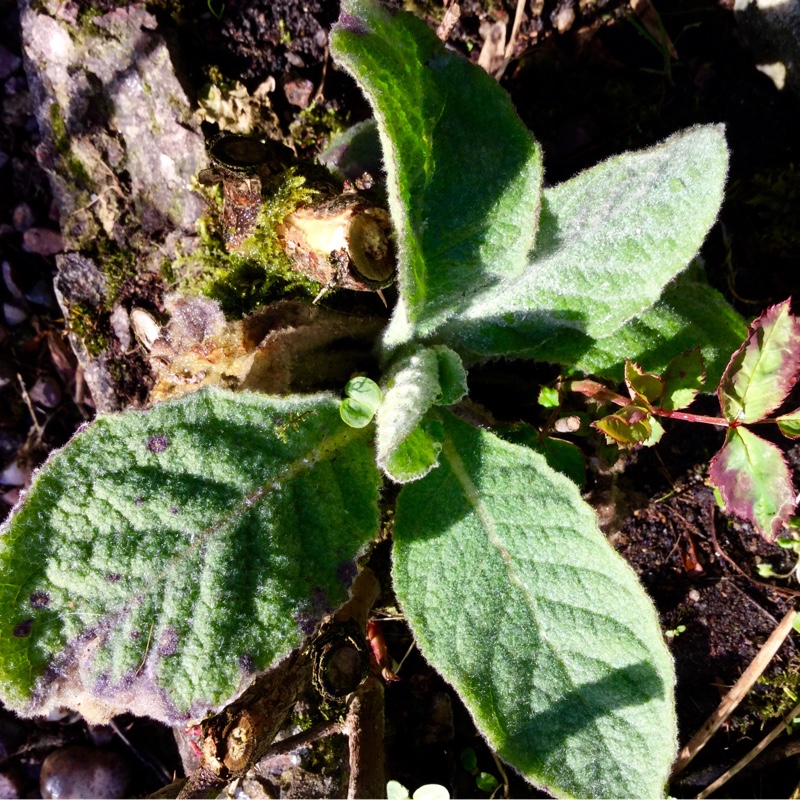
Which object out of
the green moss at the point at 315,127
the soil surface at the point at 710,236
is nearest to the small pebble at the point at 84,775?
the soil surface at the point at 710,236

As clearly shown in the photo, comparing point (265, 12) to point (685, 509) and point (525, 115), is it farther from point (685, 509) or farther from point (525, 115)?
point (685, 509)

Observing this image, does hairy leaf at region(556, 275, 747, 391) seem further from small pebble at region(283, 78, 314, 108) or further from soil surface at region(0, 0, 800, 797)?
small pebble at region(283, 78, 314, 108)

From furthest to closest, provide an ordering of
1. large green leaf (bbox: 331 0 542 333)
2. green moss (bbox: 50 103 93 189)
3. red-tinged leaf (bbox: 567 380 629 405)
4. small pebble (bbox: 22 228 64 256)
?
small pebble (bbox: 22 228 64 256), green moss (bbox: 50 103 93 189), red-tinged leaf (bbox: 567 380 629 405), large green leaf (bbox: 331 0 542 333)

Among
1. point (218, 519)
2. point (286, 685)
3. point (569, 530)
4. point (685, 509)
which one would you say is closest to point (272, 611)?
point (218, 519)

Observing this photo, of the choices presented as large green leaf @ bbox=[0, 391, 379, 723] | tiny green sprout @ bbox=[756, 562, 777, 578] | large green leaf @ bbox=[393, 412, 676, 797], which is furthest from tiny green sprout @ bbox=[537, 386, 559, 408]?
tiny green sprout @ bbox=[756, 562, 777, 578]

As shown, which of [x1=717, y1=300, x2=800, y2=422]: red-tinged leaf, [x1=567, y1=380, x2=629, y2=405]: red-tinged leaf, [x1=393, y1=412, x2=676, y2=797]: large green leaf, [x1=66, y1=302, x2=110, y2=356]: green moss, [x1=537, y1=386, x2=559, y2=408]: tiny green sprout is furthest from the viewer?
[x1=66, y1=302, x2=110, y2=356]: green moss

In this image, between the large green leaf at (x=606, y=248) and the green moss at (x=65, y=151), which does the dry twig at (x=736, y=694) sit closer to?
the large green leaf at (x=606, y=248)

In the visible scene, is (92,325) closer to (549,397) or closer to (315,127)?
(315,127)
